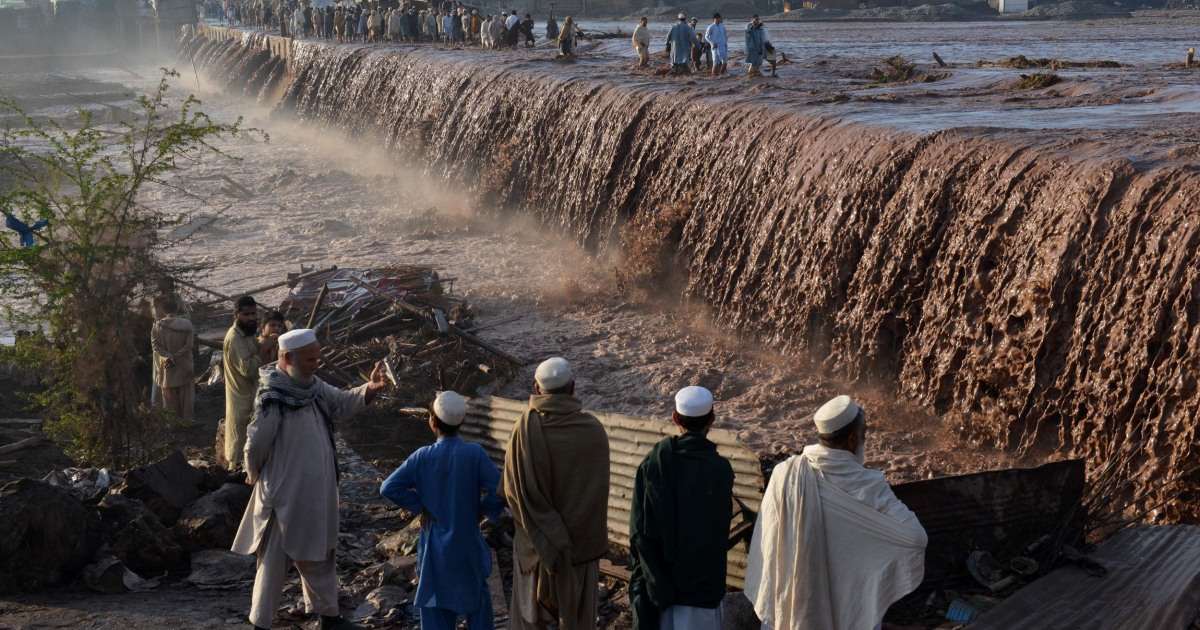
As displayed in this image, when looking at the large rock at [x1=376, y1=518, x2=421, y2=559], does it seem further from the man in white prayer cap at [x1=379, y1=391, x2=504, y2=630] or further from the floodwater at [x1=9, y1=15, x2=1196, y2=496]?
the floodwater at [x1=9, y1=15, x2=1196, y2=496]

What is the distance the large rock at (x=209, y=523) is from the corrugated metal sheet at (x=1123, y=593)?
13.0ft

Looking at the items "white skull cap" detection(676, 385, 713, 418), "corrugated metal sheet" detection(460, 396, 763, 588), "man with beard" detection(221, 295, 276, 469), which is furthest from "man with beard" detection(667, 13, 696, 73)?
"white skull cap" detection(676, 385, 713, 418)

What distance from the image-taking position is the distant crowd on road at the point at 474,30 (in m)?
18.6

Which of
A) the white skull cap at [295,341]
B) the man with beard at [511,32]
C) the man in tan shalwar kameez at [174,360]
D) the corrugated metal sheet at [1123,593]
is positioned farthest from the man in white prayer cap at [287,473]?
the man with beard at [511,32]

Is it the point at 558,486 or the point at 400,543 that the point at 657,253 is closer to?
the point at 400,543

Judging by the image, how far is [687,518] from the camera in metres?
4.14

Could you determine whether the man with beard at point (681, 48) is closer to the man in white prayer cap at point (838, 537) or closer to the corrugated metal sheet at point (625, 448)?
the corrugated metal sheet at point (625, 448)

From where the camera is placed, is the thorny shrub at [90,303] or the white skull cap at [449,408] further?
the thorny shrub at [90,303]

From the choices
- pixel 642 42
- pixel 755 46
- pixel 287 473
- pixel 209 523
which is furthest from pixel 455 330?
pixel 642 42

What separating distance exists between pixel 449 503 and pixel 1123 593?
2.67m

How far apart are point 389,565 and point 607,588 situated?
115 centimetres

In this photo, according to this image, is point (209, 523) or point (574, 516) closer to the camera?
point (574, 516)

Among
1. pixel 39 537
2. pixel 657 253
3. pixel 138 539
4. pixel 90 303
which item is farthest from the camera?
pixel 657 253

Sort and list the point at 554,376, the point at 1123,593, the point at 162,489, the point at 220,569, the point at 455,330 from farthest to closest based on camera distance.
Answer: the point at 455,330
the point at 162,489
the point at 220,569
the point at 1123,593
the point at 554,376
